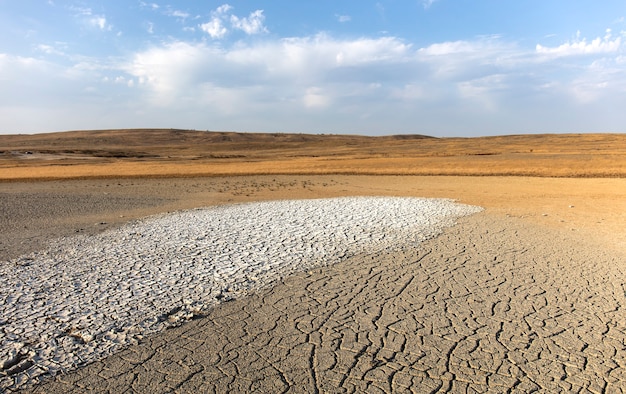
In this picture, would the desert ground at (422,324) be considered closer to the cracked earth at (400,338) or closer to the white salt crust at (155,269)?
the cracked earth at (400,338)

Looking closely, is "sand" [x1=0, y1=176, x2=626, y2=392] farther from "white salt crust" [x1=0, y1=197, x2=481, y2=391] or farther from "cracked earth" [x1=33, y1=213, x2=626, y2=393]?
"white salt crust" [x1=0, y1=197, x2=481, y2=391]

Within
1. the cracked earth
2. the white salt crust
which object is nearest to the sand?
the cracked earth

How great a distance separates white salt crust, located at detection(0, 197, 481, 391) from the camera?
14.8 feet

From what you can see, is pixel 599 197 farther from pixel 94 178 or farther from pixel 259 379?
pixel 94 178

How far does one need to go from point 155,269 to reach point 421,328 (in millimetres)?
4250

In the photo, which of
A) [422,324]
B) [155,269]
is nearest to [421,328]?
[422,324]

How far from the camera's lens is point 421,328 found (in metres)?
4.95

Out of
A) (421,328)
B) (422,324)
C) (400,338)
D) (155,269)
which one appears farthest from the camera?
(155,269)

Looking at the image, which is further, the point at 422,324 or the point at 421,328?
the point at 422,324

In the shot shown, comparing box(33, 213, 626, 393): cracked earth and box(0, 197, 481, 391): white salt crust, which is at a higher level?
box(0, 197, 481, 391): white salt crust

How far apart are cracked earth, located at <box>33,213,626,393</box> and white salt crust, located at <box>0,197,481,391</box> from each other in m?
0.39

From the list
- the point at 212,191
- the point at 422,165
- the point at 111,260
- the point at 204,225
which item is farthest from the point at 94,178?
the point at 422,165

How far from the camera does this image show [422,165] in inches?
1240

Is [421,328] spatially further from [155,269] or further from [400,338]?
[155,269]
